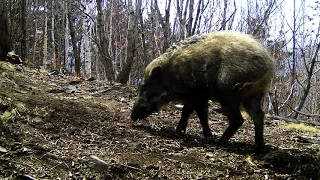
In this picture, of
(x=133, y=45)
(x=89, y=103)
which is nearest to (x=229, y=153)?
(x=89, y=103)

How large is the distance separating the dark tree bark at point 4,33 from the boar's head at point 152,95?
4091 millimetres

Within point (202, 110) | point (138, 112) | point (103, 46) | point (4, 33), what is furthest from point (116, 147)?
point (103, 46)

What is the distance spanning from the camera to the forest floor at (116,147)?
3346 millimetres

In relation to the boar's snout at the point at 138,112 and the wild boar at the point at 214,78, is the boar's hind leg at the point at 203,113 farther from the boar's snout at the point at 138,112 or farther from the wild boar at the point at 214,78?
the boar's snout at the point at 138,112

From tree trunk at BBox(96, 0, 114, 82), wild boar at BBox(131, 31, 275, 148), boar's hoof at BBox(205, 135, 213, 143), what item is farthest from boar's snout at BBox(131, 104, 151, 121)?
tree trunk at BBox(96, 0, 114, 82)

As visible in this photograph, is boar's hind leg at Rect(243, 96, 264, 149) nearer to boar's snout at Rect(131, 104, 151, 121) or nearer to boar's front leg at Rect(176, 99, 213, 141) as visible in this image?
boar's front leg at Rect(176, 99, 213, 141)

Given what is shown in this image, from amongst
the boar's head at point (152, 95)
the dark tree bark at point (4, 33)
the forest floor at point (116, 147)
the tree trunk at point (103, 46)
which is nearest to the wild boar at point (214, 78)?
the boar's head at point (152, 95)

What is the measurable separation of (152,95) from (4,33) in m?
4.34


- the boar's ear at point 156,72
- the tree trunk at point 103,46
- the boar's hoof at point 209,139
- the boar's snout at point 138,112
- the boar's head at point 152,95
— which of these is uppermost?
the tree trunk at point 103,46

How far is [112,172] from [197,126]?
310 centimetres

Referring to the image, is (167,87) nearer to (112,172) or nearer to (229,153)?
(229,153)

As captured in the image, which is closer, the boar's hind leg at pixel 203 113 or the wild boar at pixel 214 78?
the wild boar at pixel 214 78

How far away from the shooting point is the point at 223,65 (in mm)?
4648

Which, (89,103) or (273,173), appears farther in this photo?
(89,103)
